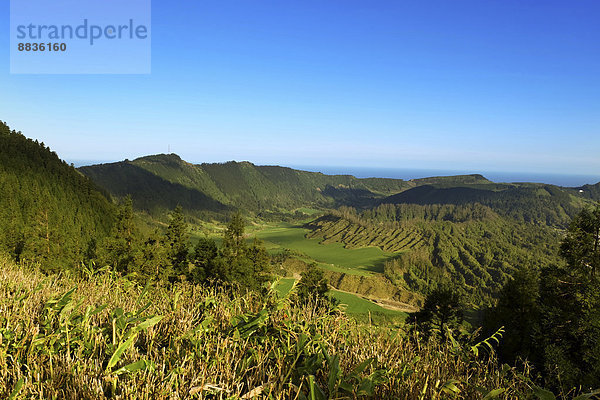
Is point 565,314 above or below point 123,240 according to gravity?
below

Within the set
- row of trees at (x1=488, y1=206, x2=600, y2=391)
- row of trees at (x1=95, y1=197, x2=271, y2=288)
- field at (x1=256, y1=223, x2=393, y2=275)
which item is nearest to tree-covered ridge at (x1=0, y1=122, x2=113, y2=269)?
row of trees at (x1=95, y1=197, x2=271, y2=288)

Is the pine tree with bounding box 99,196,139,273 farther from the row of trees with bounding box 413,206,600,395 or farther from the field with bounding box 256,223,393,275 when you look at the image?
the field with bounding box 256,223,393,275

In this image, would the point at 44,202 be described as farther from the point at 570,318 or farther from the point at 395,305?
the point at 395,305

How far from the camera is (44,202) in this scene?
1610 inches

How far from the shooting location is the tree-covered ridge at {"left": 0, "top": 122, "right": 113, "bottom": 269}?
31953 millimetres

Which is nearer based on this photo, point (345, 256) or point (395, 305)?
point (395, 305)

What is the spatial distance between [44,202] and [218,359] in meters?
51.8

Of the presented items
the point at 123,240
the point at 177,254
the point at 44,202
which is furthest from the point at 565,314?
the point at 44,202

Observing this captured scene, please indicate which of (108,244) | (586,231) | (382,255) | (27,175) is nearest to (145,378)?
(586,231)

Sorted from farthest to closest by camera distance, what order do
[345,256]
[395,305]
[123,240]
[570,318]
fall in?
[345,256] < [395,305] < [123,240] < [570,318]

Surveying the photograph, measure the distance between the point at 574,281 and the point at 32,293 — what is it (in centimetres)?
2579

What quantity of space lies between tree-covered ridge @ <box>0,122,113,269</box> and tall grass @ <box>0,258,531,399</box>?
34627 millimetres

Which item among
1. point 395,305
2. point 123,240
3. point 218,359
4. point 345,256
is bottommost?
point 345,256

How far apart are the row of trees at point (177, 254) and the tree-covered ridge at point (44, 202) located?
17.5 feet
